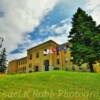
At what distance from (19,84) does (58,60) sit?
45775mm

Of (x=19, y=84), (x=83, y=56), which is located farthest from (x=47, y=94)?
(x=83, y=56)

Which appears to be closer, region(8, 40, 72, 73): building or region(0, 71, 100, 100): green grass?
region(0, 71, 100, 100): green grass

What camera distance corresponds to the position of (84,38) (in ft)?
133

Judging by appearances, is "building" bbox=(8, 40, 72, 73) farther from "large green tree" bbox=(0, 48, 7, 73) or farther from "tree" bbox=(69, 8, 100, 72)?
"tree" bbox=(69, 8, 100, 72)

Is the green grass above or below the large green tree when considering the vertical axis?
below

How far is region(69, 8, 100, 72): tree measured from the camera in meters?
38.4

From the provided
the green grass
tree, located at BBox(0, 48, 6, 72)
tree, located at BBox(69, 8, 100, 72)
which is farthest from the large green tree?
the green grass

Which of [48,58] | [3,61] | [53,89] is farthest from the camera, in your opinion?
[3,61]

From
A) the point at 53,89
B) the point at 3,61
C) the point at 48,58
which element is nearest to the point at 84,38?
the point at 53,89

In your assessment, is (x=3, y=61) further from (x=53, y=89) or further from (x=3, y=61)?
(x=53, y=89)

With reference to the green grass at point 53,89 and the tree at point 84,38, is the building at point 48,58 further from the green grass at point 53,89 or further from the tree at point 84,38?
the green grass at point 53,89

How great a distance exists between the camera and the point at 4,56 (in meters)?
80.4

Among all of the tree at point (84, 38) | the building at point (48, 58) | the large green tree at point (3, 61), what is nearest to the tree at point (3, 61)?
the large green tree at point (3, 61)

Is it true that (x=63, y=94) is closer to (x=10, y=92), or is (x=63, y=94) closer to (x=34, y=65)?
(x=10, y=92)
